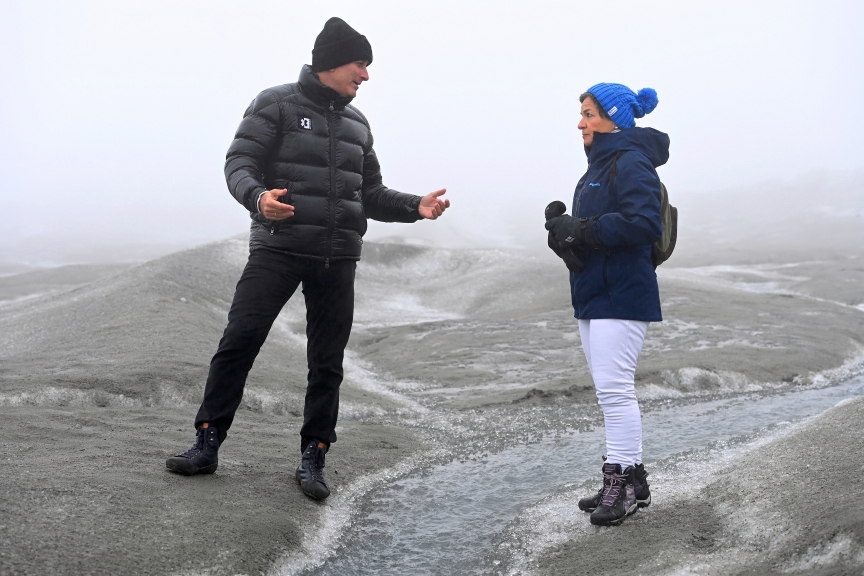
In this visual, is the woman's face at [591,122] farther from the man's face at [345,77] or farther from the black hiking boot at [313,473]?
the black hiking boot at [313,473]

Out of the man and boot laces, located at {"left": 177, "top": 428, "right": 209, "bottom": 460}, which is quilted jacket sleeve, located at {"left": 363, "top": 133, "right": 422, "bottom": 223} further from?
boot laces, located at {"left": 177, "top": 428, "right": 209, "bottom": 460}

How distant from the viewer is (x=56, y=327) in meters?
14.5

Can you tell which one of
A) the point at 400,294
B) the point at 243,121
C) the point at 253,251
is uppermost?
the point at 243,121

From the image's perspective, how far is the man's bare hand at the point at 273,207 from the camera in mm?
4680

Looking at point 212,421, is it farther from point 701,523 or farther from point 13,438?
point 701,523

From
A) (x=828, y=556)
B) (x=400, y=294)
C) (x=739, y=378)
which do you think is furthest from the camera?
(x=400, y=294)

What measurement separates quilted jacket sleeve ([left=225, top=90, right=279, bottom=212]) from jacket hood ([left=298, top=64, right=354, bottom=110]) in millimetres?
228

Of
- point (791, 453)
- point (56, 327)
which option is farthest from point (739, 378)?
point (56, 327)

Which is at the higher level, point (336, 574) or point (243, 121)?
point (243, 121)

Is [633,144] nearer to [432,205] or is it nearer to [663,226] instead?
[663,226]

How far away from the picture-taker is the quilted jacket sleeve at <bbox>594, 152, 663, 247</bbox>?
4.82 meters

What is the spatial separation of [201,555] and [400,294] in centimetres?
2133

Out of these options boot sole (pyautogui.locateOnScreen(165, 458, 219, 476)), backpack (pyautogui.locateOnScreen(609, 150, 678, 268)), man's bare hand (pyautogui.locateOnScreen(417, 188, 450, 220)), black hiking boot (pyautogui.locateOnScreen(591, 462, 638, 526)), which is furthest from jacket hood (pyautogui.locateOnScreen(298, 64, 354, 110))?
black hiking boot (pyautogui.locateOnScreen(591, 462, 638, 526))

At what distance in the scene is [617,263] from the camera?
4.95m
